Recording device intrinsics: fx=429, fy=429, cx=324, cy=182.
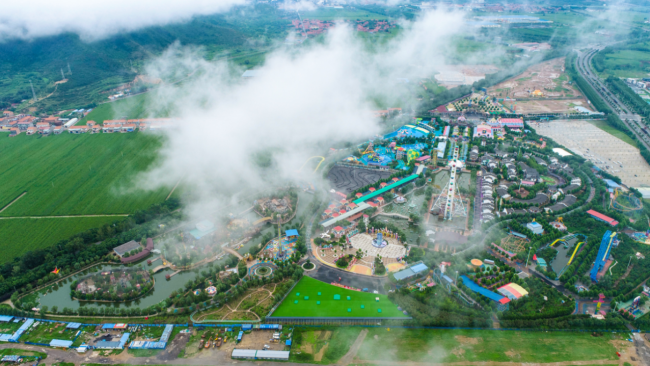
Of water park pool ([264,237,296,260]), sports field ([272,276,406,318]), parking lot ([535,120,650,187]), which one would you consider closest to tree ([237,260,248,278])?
water park pool ([264,237,296,260])

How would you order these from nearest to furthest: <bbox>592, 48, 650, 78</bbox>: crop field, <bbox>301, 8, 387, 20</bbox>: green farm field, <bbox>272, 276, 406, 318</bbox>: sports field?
1. <bbox>272, 276, 406, 318</bbox>: sports field
2. <bbox>592, 48, 650, 78</bbox>: crop field
3. <bbox>301, 8, 387, 20</bbox>: green farm field

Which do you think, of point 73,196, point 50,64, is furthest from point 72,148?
point 50,64

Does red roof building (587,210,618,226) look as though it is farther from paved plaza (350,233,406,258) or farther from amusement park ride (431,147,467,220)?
paved plaza (350,233,406,258)

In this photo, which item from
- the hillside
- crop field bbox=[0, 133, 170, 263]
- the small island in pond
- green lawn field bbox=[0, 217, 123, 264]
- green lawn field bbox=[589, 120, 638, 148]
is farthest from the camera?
the hillside

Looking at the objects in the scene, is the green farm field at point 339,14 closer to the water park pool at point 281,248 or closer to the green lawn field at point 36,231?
the green lawn field at point 36,231

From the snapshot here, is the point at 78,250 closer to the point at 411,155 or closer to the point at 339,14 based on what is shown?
the point at 411,155

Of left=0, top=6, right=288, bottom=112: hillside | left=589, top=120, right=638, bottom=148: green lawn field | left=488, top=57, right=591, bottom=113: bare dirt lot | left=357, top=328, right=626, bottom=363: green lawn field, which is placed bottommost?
left=357, top=328, right=626, bottom=363: green lawn field

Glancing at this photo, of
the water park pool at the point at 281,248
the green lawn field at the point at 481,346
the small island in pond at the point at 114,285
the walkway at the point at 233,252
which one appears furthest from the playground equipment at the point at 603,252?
the small island in pond at the point at 114,285
